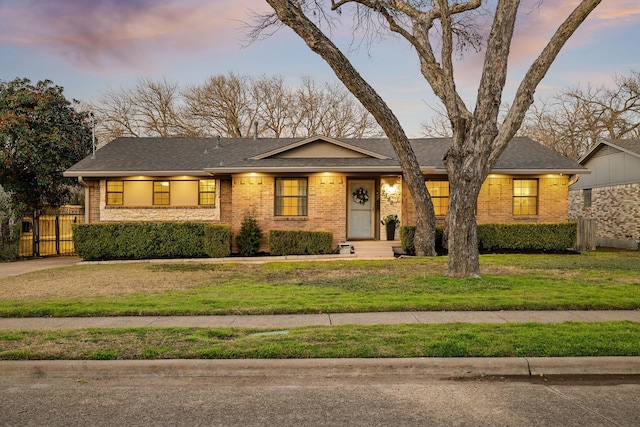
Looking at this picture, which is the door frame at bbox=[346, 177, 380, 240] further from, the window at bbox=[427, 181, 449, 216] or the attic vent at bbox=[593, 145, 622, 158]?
the attic vent at bbox=[593, 145, 622, 158]

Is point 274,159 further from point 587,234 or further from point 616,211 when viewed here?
point 616,211

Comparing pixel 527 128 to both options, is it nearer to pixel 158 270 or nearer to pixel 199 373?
pixel 158 270

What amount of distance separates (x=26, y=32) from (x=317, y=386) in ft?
69.8

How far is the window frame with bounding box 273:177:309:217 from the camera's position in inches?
750

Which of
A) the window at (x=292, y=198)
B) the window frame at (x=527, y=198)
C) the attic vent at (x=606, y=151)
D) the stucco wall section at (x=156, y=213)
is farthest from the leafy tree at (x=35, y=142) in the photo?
the attic vent at (x=606, y=151)

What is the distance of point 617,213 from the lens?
2250 centimetres

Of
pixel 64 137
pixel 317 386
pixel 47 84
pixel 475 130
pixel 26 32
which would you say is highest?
pixel 26 32

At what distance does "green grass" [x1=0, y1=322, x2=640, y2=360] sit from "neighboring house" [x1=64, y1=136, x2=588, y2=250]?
12.2 m

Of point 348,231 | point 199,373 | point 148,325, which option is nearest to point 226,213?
point 348,231

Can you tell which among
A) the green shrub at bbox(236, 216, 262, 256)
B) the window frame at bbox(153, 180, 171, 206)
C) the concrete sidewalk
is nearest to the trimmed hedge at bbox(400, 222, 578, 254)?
the green shrub at bbox(236, 216, 262, 256)

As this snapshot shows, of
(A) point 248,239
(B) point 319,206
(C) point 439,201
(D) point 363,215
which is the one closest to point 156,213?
(A) point 248,239

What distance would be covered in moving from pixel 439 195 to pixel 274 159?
687 cm

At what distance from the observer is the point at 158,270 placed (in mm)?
14188

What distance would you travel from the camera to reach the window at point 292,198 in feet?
62.6
